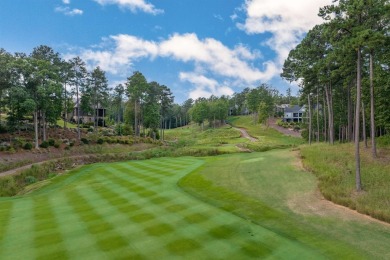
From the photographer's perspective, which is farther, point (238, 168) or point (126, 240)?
point (238, 168)

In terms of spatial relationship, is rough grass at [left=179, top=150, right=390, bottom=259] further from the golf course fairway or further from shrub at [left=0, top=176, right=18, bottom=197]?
shrub at [left=0, top=176, right=18, bottom=197]

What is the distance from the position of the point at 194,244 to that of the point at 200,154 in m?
36.0

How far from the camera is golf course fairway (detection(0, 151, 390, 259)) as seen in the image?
1116cm

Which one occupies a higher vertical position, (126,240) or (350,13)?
(350,13)

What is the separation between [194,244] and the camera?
38.1 ft

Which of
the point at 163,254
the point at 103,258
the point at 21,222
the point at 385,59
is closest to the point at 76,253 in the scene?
the point at 103,258

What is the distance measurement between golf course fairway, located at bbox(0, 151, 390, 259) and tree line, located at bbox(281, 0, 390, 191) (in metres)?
6.05

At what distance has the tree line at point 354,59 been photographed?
19109mm

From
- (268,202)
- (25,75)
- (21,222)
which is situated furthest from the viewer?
(25,75)

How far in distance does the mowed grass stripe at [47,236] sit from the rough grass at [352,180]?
44.3 ft

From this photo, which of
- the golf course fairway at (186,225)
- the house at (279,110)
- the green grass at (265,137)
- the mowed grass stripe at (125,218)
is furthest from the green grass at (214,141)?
the house at (279,110)

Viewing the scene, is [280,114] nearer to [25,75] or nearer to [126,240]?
[25,75]

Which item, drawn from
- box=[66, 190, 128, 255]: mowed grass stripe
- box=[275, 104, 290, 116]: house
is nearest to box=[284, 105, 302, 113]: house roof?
box=[275, 104, 290, 116]: house

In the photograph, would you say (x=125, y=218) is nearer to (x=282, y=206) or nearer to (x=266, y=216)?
(x=266, y=216)
